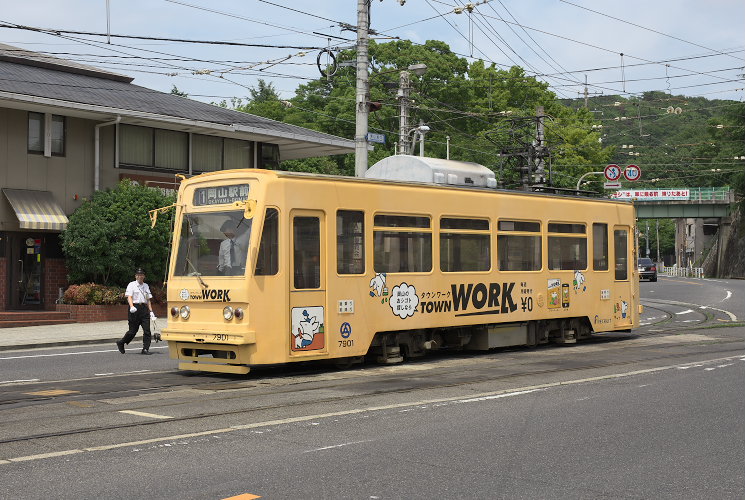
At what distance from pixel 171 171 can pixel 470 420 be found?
2298 cm

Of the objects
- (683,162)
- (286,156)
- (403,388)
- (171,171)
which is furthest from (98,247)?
(683,162)

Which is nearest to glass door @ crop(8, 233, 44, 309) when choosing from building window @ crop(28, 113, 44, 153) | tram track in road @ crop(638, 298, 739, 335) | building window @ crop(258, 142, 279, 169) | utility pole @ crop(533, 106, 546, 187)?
building window @ crop(28, 113, 44, 153)

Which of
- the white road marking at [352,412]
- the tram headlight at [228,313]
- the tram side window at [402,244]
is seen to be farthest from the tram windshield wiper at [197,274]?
the white road marking at [352,412]

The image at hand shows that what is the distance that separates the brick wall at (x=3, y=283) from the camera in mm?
26422

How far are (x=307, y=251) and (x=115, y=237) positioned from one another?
600 inches

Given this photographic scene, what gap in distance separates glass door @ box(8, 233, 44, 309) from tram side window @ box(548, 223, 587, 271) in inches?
646

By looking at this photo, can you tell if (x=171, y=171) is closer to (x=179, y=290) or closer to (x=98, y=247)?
(x=98, y=247)

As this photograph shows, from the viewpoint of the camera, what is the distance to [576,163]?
64875 millimetres

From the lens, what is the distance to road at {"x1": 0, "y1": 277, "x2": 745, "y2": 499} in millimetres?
6801

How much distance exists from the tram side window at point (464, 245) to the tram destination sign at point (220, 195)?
380 centimetres

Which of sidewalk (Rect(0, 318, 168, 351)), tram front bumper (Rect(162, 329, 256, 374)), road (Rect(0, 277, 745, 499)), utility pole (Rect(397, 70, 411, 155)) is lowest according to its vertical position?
road (Rect(0, 277, 745, 499))

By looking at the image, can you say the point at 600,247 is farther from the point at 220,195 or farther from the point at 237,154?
the point at 237,154

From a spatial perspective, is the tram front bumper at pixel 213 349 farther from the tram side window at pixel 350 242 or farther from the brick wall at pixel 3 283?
the brick wall at pixel 3 283

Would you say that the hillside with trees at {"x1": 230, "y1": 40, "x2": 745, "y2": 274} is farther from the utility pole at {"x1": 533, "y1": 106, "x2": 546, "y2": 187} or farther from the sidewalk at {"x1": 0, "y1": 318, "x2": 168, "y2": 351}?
the sidewalk at {"x1": 0, "y1": 318, "x2": 168, "y2": 351}
